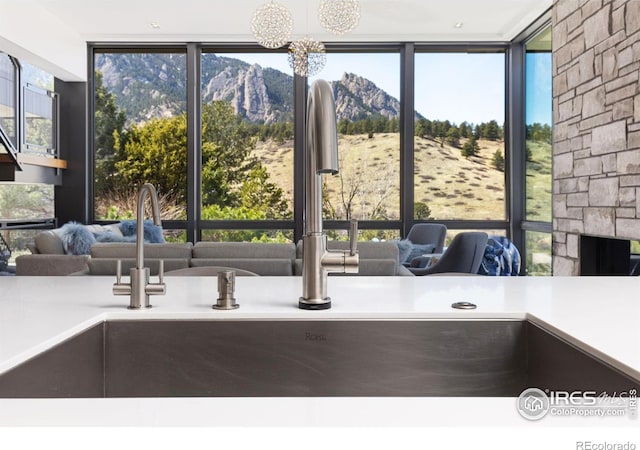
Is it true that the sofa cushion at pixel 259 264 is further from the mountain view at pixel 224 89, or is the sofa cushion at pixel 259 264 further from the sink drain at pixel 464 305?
the mountain view at pixel 224 89

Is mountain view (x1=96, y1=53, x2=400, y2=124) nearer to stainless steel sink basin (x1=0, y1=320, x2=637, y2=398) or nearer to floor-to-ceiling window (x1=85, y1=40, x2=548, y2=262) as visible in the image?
floor-to-ceiling window (x1=85, y1=40, x2=548, y2=262)

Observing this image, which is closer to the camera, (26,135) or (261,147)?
(26,135)

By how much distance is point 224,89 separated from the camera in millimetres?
7164

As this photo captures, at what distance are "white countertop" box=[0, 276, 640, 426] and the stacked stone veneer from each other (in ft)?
7.90

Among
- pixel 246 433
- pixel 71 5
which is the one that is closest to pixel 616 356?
pixel 246 433

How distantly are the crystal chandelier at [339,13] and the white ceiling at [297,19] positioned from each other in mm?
935

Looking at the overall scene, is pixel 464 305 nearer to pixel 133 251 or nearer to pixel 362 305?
pixel 362 305

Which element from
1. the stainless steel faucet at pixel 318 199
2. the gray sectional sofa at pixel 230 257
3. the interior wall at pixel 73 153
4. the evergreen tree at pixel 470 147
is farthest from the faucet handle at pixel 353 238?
the interior wall at pixel 73 153

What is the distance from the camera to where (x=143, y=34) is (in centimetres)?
682

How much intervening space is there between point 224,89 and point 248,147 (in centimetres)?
83

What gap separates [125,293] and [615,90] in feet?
12.1

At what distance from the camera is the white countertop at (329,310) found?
61cm

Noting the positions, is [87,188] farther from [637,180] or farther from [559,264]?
[637,180]

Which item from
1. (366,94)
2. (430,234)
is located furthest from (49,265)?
(366,94)
